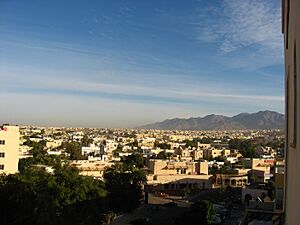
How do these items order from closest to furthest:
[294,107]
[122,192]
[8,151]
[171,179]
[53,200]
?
[294,107], [53,200], [122,192], [8,151], [171,179]

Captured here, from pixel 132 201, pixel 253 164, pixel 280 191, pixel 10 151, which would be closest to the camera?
pixel 280 191

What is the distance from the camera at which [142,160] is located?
43312 millimetres

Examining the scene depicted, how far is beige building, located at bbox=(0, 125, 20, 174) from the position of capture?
25344mm

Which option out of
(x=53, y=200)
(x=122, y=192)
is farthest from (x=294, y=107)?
(x=122, y=192)

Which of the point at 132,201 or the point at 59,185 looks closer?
the point at 59,185

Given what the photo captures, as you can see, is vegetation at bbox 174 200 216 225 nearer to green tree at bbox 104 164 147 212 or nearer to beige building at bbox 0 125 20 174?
green tree at bbox 104 164 147 212

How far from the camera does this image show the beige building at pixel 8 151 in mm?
25344

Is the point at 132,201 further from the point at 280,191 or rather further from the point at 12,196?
the point at 280,191

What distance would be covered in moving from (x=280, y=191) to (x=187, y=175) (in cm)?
2494

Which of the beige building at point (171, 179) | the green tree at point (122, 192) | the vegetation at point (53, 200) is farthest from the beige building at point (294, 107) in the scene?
the beige building at point (171, 179)

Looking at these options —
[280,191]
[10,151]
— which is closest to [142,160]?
[10,151]

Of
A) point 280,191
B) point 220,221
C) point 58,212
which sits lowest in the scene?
point 220,221

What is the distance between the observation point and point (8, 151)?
25578 millimetres

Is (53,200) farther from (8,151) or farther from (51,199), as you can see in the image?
(8,151)
